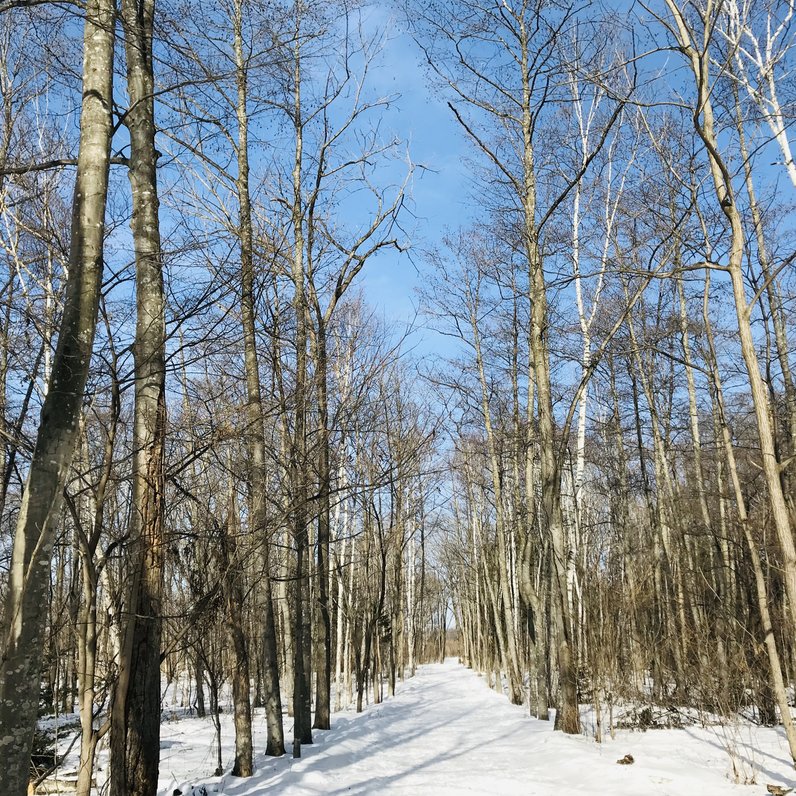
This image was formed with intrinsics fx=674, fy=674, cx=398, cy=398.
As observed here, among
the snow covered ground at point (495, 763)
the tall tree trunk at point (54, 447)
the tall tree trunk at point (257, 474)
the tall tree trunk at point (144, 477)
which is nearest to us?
the tall tree trunk at point (54, 447)

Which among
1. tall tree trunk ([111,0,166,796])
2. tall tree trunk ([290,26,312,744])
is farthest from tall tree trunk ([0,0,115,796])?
tall tree trunk ([290,26,312,744])

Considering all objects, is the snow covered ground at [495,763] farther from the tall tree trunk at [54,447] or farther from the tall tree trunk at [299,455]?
the tall tree trunk at [54,447]

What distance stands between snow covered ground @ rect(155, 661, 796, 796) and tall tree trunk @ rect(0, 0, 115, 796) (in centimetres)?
357

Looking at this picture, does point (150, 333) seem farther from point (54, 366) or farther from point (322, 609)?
point (322, 609)

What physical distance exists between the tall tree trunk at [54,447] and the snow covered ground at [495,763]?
11.7 feet

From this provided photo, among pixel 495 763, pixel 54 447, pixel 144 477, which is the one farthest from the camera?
pixel 495 763

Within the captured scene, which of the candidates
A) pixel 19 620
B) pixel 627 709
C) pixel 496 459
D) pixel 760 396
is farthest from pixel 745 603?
pixel 19 620

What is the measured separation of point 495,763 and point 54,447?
6508mm

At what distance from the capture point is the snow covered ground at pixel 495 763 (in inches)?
244

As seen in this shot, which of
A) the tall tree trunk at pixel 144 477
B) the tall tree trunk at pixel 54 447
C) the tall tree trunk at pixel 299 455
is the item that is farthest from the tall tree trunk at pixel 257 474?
the tall tree trunk at pixel 54 447

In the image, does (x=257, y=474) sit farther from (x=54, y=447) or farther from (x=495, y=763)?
(x=54, y=447)

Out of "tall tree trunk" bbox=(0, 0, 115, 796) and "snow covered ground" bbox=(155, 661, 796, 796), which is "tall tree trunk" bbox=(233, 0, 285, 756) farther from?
"tall tree trunk" bbox=(0, 0, 115, 796)

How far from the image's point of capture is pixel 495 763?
7684mm

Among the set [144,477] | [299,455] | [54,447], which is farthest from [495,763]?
[54,447]
